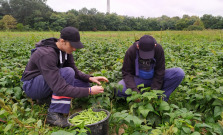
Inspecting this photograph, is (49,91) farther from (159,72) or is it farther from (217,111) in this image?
(217,111)

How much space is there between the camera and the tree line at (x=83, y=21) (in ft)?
97.3

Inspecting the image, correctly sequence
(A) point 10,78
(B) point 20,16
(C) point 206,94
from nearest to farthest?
1. (C) point 206,94
2. (A) point 10,78
3. (B) point 20,16

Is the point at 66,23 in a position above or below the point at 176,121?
above

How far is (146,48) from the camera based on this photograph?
2.47 meters

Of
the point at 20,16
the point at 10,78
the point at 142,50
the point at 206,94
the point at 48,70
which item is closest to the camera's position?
the point at 48,70

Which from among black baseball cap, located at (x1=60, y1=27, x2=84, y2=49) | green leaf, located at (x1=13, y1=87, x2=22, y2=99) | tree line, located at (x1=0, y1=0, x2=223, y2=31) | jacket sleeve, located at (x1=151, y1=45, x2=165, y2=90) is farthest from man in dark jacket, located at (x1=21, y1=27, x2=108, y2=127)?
tree line, located at (x1=0, y1=0, x2=223, y2=31)

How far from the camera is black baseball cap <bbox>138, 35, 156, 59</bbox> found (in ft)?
8.02

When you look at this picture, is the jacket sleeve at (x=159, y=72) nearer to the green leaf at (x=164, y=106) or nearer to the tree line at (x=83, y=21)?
the green leaf at (x=164, y=106)

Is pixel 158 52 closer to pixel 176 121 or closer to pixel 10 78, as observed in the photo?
pixel 176 121

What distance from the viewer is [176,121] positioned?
5.57 ft

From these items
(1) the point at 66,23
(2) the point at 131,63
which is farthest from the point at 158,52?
(1) the point at 66,23

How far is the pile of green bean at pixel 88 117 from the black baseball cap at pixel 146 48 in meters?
0.97

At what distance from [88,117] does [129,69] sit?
1.14 m

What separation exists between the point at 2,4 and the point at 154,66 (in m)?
64.0
